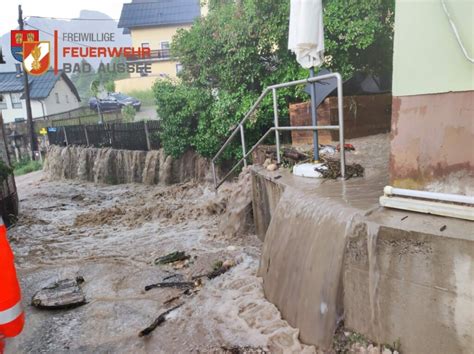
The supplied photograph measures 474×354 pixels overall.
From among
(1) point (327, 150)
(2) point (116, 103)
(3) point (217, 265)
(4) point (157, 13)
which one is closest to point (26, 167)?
(2) point (116, 103)

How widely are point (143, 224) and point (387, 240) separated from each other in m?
6.67

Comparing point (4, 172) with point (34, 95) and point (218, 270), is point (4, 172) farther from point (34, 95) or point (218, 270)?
point (34, 95)

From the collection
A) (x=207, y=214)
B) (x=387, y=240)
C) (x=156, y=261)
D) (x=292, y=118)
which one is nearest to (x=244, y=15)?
(x=292, y=118)

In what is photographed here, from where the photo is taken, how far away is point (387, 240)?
2688 mm

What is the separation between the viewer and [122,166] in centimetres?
1482

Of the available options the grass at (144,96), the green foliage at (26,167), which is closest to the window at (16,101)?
the grass at (144,96)

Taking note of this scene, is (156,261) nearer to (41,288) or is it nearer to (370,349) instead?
(41,288)

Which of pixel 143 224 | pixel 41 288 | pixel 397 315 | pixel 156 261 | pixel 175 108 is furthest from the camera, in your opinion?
pixel 175 108

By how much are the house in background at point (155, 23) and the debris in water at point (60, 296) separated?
92.0 ft

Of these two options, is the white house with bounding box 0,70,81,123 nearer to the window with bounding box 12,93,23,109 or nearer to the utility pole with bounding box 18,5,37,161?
the window with bounding box 12,93,23,109

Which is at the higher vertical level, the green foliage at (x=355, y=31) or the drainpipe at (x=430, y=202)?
the green foliage at (x=355, y=31)

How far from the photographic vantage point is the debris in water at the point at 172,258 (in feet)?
19.4

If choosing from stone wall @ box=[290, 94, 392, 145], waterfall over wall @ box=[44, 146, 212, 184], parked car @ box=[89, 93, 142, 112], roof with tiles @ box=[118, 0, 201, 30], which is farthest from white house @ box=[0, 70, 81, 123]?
stone wall @ box=[290, 94, 392, 145]

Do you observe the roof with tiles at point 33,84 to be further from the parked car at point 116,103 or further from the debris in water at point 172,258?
the debris in water at point 172,258
